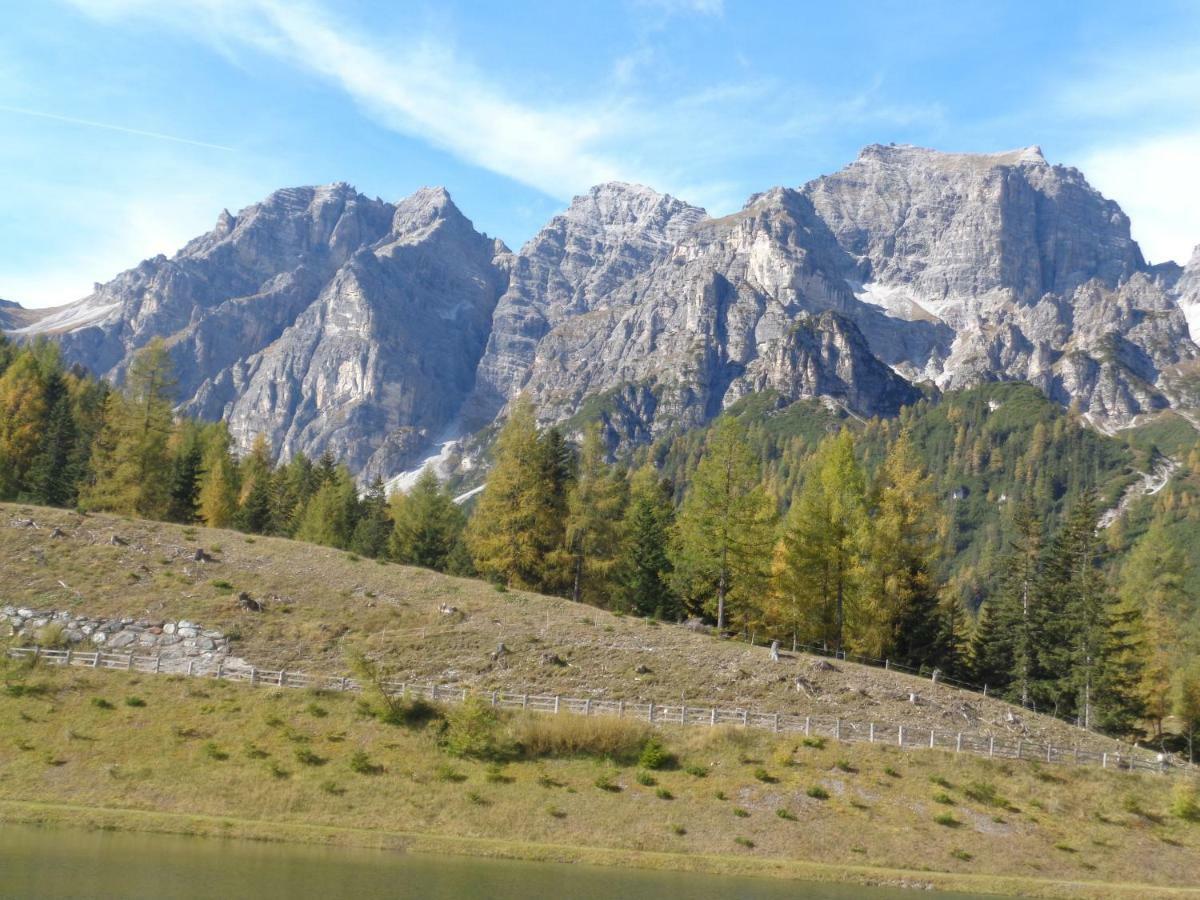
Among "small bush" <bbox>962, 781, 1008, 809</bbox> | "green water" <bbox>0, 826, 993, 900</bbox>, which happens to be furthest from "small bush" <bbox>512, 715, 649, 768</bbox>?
"small bush" <bbox>962, 781, 1008, 809</bbox>

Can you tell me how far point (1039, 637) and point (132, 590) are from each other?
198 ft

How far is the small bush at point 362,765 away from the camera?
133ft

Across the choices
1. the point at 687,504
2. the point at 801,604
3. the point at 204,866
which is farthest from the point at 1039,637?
the point at 204,866

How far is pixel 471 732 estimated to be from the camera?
42.7 metres

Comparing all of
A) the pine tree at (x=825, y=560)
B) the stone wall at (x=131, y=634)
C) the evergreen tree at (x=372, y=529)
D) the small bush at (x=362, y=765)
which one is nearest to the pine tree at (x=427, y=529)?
the evergreen tree at (x=372, y=529)

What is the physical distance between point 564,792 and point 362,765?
349 inches

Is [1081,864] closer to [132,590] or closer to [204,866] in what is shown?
[204,866]

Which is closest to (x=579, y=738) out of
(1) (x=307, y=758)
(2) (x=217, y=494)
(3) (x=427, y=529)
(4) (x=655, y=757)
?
(4) (x=655, y=757)

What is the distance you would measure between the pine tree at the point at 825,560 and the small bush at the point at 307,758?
32.4 m

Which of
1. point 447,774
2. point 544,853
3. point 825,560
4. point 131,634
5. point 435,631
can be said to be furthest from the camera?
point 825,560

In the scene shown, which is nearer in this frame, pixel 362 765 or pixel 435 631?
pixel 362 765

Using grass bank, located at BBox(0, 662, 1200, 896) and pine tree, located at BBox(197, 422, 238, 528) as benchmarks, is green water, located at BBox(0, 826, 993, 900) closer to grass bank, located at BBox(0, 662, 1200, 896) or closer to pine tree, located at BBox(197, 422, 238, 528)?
grass bank, located at BBox(0, 662, 1200, 896)

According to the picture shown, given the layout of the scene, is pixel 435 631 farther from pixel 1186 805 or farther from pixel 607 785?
pixel 1186 805

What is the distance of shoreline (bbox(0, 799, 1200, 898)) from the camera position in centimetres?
3469
